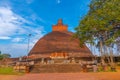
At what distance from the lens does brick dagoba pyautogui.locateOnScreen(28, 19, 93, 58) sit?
65.4 m

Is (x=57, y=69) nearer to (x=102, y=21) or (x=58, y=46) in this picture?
(x=102, y=21)

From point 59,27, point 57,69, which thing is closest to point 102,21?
point 57,69

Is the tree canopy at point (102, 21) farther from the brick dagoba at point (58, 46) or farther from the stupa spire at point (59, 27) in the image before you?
the stupa spire at point (59, 27)

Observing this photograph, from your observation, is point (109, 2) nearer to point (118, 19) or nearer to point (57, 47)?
point (118, 19)

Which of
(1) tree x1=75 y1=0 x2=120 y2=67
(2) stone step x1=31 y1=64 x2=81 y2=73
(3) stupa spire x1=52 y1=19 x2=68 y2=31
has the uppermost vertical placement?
(3) stupa spire x1=52 y1=19 x2=68 y2=31

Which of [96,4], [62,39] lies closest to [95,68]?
[96,4]

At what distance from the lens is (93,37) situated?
23031mm

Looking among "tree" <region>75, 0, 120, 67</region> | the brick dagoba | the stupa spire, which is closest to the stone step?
"tree" <region>75, 0, 120, 67</region>

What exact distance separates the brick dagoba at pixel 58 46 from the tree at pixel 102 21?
40320 millimetres

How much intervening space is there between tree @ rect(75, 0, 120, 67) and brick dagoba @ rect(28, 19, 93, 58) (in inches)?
1587

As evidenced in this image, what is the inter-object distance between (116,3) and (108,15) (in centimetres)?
102

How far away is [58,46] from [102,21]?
50.6 meters

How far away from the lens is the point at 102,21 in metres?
17.9

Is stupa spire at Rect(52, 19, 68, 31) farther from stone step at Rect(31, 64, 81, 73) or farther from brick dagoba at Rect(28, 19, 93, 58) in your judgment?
stone step at Rect(31, 64, 81, 73)
